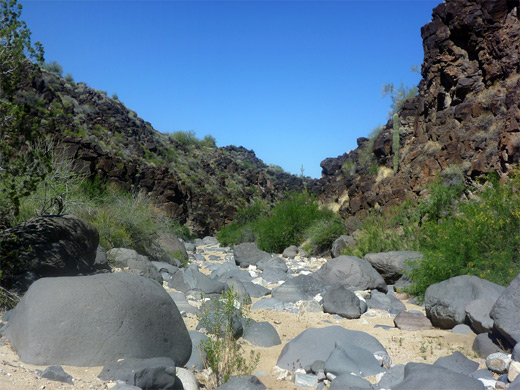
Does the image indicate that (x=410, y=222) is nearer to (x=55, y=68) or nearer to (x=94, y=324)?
(x=94, y=324)

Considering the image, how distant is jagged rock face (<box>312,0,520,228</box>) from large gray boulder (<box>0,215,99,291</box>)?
10.1 metres

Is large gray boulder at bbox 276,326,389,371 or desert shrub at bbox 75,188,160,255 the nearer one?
large gray boulder at bbox 276,326,389,371

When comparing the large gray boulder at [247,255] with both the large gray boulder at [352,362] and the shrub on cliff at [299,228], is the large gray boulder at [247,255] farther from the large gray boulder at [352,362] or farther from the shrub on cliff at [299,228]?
the large gray boulder at [352,362]

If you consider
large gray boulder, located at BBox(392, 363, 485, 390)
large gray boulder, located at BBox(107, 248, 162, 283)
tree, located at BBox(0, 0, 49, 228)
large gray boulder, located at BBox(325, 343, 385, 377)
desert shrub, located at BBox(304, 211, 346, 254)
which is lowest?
large gray boulder, located at BBox(325, 343, 385, 377)

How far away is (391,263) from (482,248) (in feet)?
8.62

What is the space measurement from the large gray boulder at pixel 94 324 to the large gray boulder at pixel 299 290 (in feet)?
13.4

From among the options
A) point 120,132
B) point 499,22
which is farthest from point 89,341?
point 120,132

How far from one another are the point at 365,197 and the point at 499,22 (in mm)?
7874

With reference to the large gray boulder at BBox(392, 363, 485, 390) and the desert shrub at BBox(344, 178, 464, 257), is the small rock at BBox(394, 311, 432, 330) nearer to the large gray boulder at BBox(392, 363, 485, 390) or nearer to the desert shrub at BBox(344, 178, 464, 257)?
the large gray boulder at BBox(392, 363, 485, 390)

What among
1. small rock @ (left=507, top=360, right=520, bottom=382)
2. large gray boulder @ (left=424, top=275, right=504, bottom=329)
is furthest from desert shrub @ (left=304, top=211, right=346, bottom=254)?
small rock @ (left=507, top=360, right=520, bottom=382)

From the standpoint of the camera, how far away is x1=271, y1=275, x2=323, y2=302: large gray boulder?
29.8 ft

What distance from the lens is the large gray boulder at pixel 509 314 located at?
482cm

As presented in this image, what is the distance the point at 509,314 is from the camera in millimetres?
4938

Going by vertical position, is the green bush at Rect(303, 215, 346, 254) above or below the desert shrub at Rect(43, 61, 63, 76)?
below
